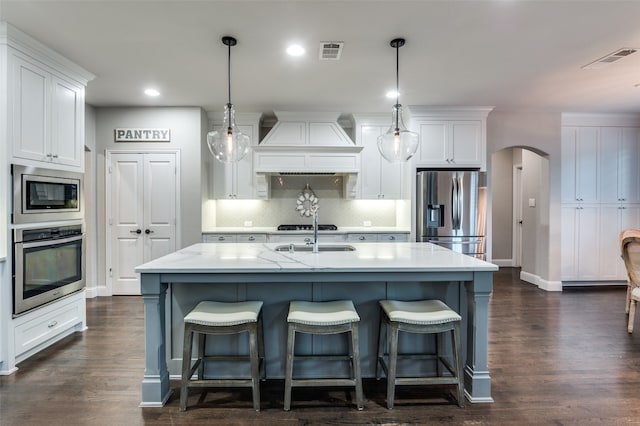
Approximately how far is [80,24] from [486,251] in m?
5.02

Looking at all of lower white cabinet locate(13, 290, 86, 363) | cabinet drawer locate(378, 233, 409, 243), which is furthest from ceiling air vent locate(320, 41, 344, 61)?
lower white cabinet locate(13, 290, 86, 363)

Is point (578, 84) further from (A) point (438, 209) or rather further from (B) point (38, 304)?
(B) point (38, 304)

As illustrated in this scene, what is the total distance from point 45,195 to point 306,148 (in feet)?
9.86

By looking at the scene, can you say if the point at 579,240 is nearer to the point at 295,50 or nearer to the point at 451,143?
the point at 451,143

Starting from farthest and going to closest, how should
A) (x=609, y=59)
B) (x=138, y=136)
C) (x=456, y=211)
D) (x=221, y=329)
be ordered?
(x=138, y=136)
(x=456, y=211)
(x=609, y=59)
(x=221, y=329)

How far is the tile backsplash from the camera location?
18.2 ft

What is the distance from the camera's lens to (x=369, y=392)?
239cm

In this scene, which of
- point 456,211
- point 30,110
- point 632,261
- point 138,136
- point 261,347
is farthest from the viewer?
point 138,136

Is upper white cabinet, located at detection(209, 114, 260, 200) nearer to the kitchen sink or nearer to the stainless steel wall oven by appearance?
the stainless steel wall oven

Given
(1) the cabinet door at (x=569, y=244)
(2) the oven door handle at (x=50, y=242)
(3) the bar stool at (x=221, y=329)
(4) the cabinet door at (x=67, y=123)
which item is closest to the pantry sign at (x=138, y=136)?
(4) the cabinet door at (x=67, y=123)

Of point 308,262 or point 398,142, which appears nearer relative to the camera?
point 308,262

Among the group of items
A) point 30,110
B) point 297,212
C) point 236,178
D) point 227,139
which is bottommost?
point 297,212

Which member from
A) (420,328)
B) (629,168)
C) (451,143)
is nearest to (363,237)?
(451,143)

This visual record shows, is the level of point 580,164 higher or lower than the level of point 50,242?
higher
